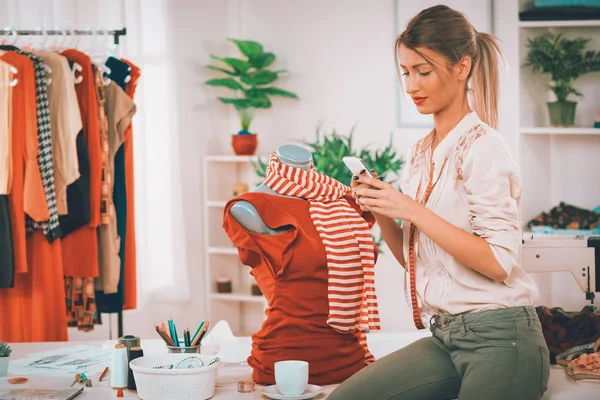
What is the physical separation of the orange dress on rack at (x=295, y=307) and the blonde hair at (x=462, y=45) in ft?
1.76

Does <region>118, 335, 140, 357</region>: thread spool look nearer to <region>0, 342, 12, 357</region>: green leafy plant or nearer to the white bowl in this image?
the white bowl

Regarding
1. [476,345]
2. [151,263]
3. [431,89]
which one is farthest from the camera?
[151,263]

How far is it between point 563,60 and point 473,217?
9.55 feet

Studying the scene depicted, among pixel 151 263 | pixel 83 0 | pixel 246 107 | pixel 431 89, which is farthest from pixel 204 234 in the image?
pixel 431 89

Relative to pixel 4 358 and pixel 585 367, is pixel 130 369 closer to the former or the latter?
pixel 4 358

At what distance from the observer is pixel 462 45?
1.69 m

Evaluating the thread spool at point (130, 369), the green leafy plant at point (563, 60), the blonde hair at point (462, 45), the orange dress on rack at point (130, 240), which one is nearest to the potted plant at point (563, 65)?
the green leafy plant at point (563, 60)

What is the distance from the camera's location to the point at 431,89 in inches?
66.9

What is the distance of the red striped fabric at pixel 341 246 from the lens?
1.92 meters

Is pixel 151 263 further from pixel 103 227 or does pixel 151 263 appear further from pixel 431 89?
pixel 431 89

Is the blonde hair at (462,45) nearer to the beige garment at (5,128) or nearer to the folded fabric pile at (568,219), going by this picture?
→ the beige garment at (5,128)

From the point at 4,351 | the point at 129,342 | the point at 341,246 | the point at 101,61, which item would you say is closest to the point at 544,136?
the point at 101,61

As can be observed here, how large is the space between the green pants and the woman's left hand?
26 centimetres

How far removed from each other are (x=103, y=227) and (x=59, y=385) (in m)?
1.81
